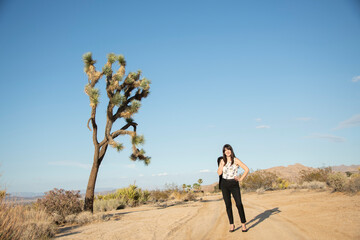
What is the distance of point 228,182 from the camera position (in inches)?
231

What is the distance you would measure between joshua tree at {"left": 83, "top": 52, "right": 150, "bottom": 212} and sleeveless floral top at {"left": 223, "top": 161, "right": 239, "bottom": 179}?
6065 millimetres

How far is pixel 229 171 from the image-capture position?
5930mm

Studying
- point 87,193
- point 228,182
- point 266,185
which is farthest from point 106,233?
point 266,185

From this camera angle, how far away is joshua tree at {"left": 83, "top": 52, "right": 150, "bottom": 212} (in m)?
10.5

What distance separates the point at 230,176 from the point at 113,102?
7.09 metres

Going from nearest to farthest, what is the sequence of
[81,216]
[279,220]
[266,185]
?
1. [279,220]
2. [81,216]
3. [266,185]

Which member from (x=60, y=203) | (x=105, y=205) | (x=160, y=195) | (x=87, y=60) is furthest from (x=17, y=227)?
(x=160, y=195)

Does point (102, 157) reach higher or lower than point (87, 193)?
higher

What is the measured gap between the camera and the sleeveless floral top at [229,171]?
5.88 meters

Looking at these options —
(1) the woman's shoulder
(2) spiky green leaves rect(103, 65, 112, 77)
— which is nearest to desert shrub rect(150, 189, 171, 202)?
(2) spiky green leaves rect(103, 65, 112, 77)

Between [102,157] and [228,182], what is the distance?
22.2 feet

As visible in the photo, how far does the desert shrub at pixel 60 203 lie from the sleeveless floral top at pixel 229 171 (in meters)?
6.51

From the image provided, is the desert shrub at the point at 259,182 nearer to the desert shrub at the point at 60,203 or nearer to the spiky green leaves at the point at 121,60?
the spiky green leaves at the point at 121,60

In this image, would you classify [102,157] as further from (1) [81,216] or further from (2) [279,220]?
(2) [279,220]
